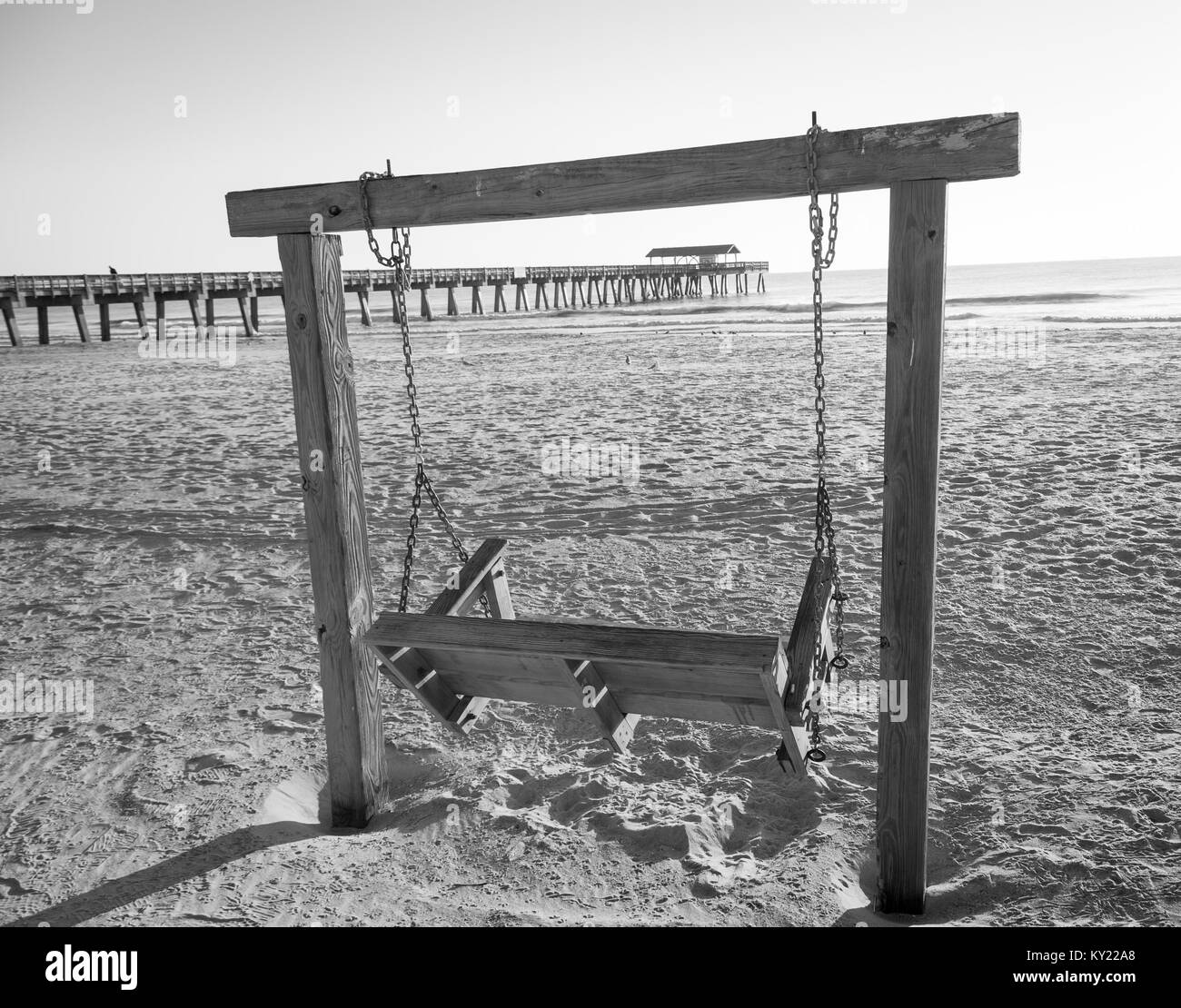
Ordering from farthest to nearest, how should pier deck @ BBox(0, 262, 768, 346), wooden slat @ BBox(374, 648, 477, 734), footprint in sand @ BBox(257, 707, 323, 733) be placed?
pier deck @ BBox(0, 262, 768, 346) → footprint in sand @ BBox(257, 707, 323, 733) → wooden slat @ BBox(374, 648, 477, 734)

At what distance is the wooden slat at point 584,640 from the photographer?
8.67 ft

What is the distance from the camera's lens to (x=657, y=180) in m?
2.88

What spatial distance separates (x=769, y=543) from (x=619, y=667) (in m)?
3.89

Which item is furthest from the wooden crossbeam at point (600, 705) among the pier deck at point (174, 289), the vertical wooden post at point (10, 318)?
the vertical wooden post at point (10, 318)

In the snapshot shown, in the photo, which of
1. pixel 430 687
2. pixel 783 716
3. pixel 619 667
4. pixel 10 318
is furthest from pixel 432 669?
pixel 10 318

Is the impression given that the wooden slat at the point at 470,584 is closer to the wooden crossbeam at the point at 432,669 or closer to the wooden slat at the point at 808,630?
the wooden crossbeam at the point at 432,669

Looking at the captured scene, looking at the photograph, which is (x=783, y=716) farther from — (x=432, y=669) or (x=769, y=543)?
(x=769, y=543)

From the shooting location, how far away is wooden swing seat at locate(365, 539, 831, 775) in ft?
8.82

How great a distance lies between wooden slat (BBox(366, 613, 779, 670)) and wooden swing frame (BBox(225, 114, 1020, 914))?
0.53 meters

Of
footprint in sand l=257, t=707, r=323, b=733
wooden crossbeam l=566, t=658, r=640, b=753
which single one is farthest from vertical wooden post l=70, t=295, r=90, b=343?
wooden crossbeam l=566, t=658, r=640, b=753

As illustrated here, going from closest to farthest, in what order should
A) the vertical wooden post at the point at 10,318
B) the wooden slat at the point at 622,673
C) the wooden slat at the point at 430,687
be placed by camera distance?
the wooden slat at the point at 622,673 < the wooden slat at the point at 430,687 < the vertical wooden post at the point at 10,318

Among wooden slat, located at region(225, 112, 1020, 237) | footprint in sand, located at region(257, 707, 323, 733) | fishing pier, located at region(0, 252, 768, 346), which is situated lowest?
footprint in sand, located at region(257, 707, 323, 733)

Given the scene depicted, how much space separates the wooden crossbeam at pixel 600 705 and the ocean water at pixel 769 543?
854 mm

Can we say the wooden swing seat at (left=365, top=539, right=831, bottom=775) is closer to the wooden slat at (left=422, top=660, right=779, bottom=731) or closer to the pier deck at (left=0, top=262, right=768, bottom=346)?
the wooden slat at (left=422, top=660, right=779, bottom=731)
